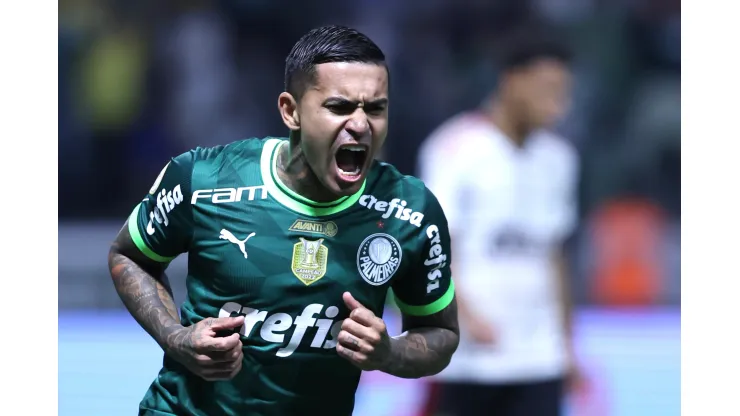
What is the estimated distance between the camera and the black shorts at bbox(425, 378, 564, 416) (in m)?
5.93

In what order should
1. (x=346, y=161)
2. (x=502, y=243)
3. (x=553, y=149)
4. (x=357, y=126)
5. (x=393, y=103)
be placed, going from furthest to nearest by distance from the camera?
(x=393, y=103)
(x=553, y=149)
(x=502, y=243)
(x=346, y=161)
(x=357, y=126)

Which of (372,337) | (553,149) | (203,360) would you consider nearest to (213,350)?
(203,360)

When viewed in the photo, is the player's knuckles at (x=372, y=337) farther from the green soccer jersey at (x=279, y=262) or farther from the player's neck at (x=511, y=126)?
the player's neck at (x=511, y=126)

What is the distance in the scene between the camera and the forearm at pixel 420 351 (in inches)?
130

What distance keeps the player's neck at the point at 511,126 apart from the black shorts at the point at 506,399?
1.25 metres

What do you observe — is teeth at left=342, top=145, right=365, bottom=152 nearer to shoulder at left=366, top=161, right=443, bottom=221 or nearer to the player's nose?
the player's nose

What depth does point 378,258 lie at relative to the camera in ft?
11.3

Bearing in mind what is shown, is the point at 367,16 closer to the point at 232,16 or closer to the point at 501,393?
the point at 232,16

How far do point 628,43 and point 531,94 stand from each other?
6096 mm

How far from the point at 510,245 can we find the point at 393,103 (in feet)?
16.9

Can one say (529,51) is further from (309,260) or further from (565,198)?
(309,260)

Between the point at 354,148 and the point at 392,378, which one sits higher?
the point at 354,148
